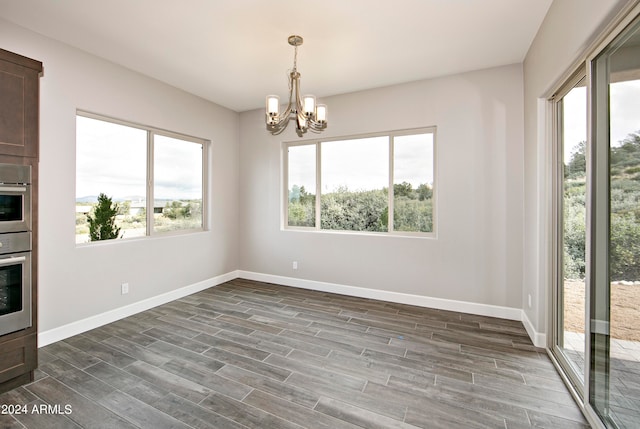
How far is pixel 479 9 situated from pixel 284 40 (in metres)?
1.72

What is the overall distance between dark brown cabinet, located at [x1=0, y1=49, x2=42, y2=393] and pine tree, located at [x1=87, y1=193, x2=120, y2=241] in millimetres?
1107

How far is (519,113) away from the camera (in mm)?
3393

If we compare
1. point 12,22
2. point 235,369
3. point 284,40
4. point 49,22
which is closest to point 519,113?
point 284,40

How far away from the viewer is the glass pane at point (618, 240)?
1478 mm

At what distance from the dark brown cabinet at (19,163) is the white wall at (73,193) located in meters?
0.66

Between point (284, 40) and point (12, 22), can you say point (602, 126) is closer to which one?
point (284, 40)

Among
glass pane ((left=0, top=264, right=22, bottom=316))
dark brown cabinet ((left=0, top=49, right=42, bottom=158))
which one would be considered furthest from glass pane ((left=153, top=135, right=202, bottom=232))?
glass pane ((left=0, top=264, right=22, bottom=316))

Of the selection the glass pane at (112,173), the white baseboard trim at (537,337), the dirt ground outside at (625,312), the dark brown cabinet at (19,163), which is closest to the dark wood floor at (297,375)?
the white baseboard trim at (537,337)

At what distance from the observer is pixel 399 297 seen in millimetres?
4043

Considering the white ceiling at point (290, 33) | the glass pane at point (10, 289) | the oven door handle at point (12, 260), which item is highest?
the white ceiling at point (290, 33)

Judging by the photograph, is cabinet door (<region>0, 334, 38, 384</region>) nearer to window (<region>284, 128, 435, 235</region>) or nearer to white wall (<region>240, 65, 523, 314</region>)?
white wall (<region>240, 65, 523, 314</region>)

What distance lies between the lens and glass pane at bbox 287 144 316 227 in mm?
4820

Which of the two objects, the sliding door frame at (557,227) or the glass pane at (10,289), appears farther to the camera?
the sliding door frame at (557,227)

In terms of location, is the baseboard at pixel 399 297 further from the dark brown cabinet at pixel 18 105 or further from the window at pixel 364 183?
the dark brown cabinet at pixel 18 105
